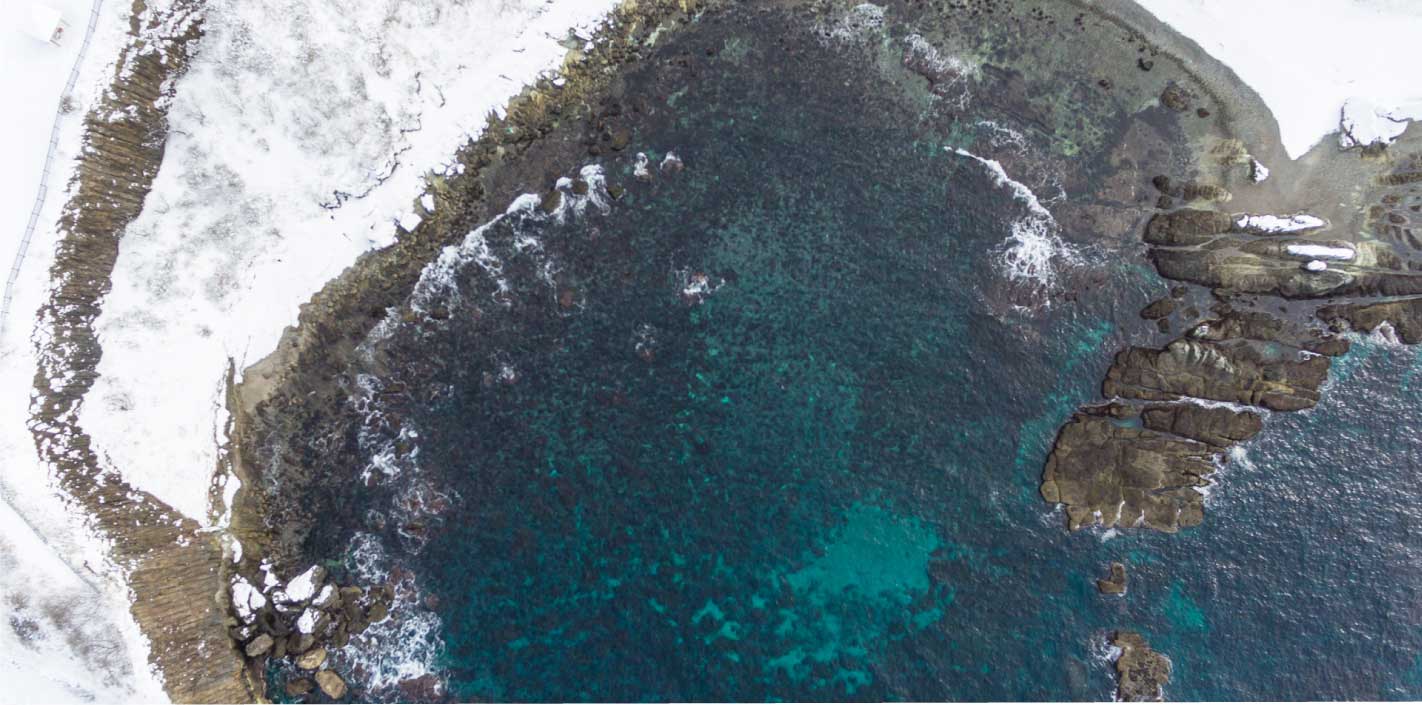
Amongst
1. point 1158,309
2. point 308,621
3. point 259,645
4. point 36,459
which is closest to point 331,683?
point 308,621

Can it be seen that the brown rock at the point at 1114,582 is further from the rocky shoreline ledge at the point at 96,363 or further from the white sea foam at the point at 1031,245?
the rocky shoreline ledge at the point at 96,363

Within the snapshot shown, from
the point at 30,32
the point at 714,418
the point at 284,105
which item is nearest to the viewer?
the point at 30,32

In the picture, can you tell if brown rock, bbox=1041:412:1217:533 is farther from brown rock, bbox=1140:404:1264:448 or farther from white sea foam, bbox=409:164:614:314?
white sea foam, bbox=409:164:614:314

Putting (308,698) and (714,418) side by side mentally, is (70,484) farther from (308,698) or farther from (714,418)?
(714,418)

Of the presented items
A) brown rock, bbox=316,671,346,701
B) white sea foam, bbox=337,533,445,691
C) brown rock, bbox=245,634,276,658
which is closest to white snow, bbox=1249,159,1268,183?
white sea foam, bbox=337,533,445,691

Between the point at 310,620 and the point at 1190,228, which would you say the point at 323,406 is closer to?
the point at 310,620

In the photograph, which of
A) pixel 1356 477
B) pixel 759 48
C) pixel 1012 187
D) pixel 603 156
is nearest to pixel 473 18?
pixel 603 156

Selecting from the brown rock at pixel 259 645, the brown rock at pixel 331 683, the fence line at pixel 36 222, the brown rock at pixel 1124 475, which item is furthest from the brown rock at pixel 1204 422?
the fence line at pixel 36 222
